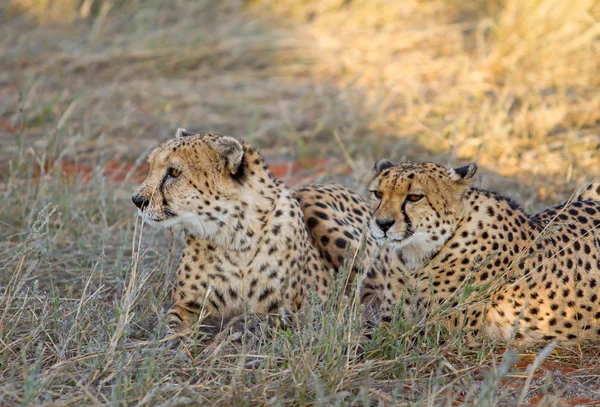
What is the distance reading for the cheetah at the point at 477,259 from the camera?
323 centimetres

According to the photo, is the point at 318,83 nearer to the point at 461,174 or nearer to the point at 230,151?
the point at 230,151

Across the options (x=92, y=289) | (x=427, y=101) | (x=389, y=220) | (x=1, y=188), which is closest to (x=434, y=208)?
(x=389, y=220)

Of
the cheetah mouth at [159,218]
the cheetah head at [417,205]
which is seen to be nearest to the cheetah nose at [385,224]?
the cheetah head at [417,205]

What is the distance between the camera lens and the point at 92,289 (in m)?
4.02

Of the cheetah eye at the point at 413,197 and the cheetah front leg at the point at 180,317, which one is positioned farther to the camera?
the cheetah front leg at the point at 180,317

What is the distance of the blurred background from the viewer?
5.98m

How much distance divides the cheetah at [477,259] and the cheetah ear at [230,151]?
1.82 ft

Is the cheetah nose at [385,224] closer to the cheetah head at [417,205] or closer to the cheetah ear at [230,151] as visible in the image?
the cheetah head at [417,205]

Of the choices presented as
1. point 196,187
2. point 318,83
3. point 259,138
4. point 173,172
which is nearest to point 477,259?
point 196,187

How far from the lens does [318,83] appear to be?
7.74 m

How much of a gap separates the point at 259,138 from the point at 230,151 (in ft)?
10.2

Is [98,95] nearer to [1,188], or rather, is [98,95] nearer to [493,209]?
[1,188]

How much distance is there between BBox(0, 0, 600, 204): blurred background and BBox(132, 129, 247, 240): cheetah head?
172 cm

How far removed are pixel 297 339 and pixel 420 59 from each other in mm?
5374
